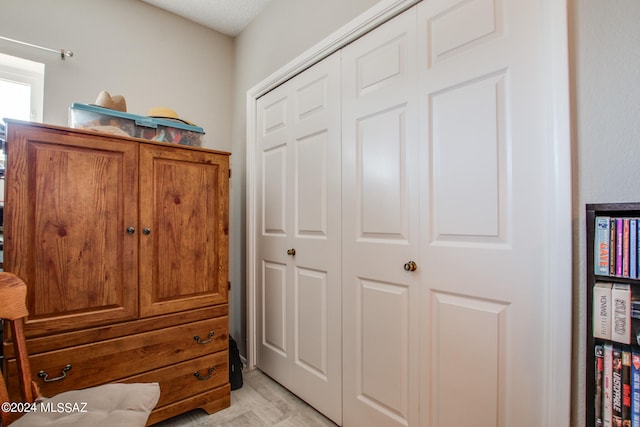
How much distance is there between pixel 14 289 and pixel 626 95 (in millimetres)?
1860

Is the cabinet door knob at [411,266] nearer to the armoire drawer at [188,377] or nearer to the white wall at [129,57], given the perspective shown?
the armoire drawer at [188,377]

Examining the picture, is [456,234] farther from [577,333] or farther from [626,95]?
[626,95]

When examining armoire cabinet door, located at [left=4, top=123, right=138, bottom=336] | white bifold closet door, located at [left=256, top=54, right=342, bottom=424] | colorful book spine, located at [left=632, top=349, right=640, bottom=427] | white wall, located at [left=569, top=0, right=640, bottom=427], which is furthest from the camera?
white bifold closet door, located at [left=256, top=54, right=342, bottom=424]

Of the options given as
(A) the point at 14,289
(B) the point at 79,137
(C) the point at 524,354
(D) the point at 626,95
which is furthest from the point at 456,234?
(B) the point at 79,137

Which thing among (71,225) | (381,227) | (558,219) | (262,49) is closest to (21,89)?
(71,225)

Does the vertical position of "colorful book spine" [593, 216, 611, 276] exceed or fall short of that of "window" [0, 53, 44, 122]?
it falls short

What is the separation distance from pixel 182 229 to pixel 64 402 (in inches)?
36.2

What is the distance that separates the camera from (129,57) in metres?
2.03

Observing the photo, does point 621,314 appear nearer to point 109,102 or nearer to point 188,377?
point 188,377

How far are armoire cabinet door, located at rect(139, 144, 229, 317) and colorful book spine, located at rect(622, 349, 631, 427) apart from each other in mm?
1681

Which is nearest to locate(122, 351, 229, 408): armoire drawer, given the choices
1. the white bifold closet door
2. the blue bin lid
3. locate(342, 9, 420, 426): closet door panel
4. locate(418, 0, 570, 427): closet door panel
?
the white bifold closet door

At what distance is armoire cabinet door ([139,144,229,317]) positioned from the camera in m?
1.55

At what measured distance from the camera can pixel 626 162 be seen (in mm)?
808

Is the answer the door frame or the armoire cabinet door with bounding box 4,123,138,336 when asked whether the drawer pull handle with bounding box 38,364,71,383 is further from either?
the door frame
